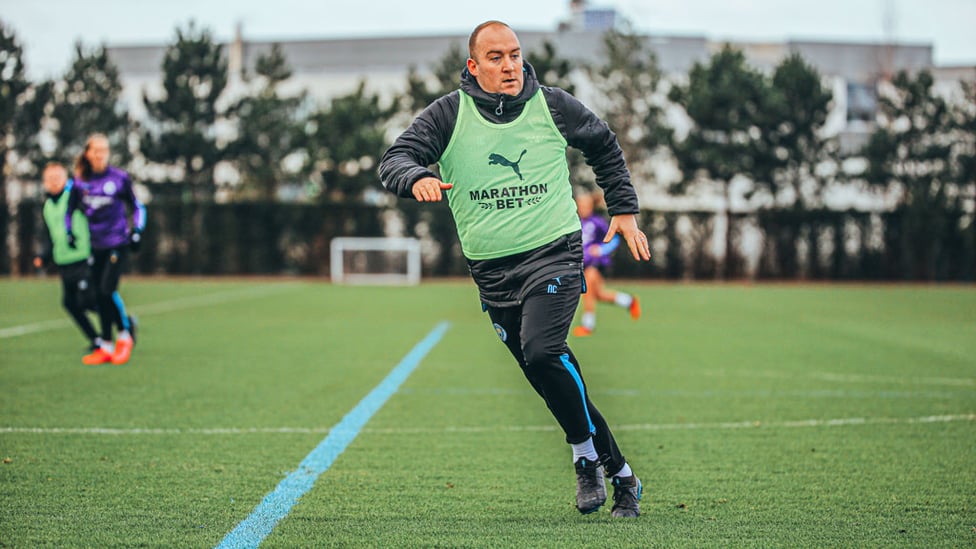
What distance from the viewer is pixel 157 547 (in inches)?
158

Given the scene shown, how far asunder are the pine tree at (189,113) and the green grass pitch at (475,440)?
21096mm

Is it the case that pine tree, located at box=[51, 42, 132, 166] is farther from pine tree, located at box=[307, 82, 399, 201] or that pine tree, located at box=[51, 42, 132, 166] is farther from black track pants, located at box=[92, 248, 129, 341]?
black track pants, located at box=[92, 248, 129, 341]

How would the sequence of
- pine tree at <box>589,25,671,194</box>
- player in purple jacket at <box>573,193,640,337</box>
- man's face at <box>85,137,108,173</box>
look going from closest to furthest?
man's face at <box>85,137,108,173</box> < player in purple jacket at <box>573,193,640,337</box> < pine tree at <box>589,25,671,194</box>

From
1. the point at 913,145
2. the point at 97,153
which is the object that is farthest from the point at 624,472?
the point at 913,145

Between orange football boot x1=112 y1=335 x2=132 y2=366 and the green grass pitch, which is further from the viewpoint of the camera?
orange football boot x1=112 y1=335 x2=132 y2=366

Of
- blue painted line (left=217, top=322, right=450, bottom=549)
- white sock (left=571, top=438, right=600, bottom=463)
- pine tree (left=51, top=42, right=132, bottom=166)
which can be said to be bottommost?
blue painted line (left=217, top=322, right=450, bottom=549)

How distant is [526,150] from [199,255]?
28.0 m

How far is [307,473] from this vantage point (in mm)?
5480

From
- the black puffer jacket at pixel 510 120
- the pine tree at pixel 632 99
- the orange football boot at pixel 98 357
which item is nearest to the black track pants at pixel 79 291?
the orange football boot at pixel 98 357

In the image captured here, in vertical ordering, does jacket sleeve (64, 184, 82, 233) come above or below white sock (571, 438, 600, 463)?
above

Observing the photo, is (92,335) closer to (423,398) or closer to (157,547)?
(423,398)

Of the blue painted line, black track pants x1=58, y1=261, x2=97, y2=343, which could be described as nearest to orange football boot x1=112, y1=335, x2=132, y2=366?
black track pants x1=58, y1=261, x2=97, y2=343

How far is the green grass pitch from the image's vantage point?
440 cm

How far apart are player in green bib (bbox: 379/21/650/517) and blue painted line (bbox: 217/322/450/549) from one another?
130cm
